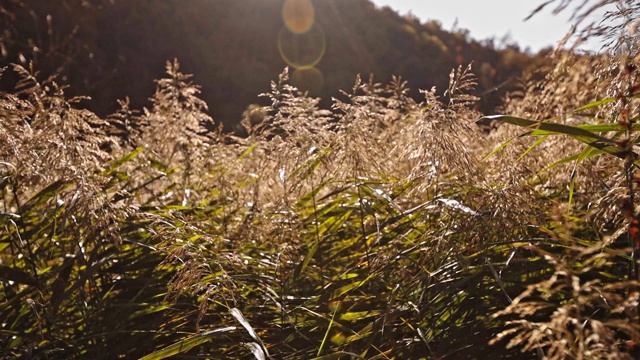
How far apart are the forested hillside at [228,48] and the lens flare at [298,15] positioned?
289 millimetres

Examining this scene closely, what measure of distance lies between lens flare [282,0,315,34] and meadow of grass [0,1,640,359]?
71.3 feet

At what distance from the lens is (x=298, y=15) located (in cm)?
2550

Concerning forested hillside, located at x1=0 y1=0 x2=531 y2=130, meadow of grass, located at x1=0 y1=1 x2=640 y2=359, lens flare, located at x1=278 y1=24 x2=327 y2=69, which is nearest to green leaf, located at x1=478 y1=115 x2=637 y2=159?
meadow of grass, located at x1=0 y1=1 x2=640 y2=359

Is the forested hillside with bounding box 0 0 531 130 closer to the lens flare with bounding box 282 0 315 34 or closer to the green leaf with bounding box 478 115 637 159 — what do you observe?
the lens flare with bounding box 282 0 315 34

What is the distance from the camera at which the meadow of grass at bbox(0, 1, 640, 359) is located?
180 cm

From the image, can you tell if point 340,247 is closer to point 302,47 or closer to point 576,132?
point 576,132

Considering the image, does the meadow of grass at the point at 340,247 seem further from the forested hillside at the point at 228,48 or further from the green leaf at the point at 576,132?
the forested hillside at the point at 228,48

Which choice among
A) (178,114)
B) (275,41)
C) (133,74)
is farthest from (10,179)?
(275,41)

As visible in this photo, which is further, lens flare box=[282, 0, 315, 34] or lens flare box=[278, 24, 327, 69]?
lens flare box=[282, 0, 315, 34]

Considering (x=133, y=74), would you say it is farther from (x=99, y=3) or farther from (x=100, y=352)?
(x=100, y=352)

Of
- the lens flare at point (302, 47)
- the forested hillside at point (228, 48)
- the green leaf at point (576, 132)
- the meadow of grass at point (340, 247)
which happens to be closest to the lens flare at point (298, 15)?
the forested hillside at point (228, 48)

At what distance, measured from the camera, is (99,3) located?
765 inches

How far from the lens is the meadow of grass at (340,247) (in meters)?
1.80

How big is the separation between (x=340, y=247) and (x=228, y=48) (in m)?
19.3
